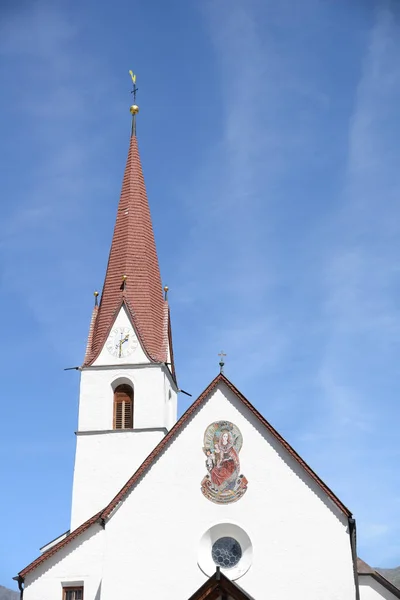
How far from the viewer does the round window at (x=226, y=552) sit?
24438 mm

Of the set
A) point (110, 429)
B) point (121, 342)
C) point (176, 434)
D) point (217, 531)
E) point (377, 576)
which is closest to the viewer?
point (217, 531)

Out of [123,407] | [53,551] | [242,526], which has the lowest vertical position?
[242,526]

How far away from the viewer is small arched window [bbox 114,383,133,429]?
110 ft

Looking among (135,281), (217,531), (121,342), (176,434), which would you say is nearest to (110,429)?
(121,342)

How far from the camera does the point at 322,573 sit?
77.4 ft

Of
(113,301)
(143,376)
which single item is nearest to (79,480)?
(143,376)

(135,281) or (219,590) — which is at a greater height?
(135,281)

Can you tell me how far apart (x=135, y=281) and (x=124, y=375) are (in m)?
→ 4.46

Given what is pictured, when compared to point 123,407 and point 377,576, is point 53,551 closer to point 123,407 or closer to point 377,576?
point 123,407

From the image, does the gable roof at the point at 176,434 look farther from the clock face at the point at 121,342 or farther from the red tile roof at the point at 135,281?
the clock face at the point at 121,342

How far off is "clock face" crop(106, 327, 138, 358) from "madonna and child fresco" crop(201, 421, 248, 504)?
9800 mm

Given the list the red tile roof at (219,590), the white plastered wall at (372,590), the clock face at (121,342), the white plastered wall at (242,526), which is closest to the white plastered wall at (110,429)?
the clock face at (121,342)

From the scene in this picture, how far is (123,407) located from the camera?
→ 34.1 metres

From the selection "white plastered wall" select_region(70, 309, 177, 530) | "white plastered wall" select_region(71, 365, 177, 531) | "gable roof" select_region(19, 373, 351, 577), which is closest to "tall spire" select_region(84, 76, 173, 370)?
"white plastered wall" select_region(70, 309, 177, 530)
